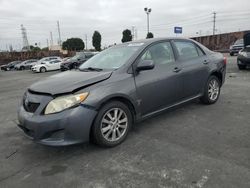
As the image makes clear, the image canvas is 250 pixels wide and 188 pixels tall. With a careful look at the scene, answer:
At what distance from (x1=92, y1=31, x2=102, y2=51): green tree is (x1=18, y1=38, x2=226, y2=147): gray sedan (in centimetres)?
5038

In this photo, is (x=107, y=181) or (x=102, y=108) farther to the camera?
(x=102, y=108)

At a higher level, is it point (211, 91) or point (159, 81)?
point (159, 81)

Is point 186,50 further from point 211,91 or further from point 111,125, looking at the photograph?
point 111,125

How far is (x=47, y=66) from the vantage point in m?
22.8

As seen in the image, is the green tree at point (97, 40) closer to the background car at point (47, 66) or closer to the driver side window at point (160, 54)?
the background car at point (47, 66)

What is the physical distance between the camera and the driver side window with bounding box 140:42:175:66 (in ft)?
12.7

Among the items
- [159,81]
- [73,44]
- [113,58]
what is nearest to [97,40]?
[73,44]

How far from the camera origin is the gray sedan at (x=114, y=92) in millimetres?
2922

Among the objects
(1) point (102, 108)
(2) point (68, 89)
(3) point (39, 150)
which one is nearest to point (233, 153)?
(1) point (102, 108)

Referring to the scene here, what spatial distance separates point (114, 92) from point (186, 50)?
2087 millimetres

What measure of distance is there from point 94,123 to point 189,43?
109 inches

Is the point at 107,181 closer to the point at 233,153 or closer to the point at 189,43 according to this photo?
the point at 233,153

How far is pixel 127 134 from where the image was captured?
3580 millimetres

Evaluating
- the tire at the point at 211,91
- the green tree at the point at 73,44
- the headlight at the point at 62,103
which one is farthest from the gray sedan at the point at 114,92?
the green tree at the point at 73,44
